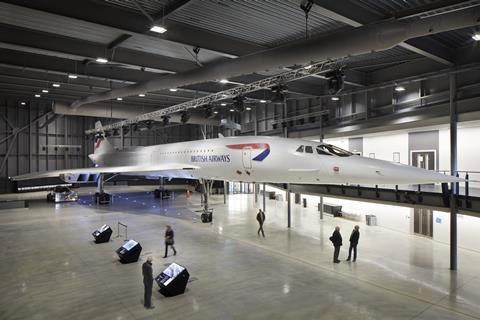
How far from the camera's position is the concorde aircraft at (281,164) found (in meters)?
9.61

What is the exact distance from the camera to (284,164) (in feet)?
38.8

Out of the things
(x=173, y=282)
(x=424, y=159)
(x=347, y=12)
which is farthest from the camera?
(x=424, y=159)

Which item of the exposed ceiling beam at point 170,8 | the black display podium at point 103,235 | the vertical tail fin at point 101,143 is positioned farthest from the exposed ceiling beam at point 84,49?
the vertical tail fin at point 101,143

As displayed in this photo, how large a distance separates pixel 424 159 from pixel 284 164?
8.58 meters

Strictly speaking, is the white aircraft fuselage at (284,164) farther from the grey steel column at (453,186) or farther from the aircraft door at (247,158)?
the grey steel column at (453,186)

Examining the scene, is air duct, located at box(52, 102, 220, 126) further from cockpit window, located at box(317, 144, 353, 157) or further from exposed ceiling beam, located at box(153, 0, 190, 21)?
exposed ceiling beam, located at box(153, 0, 190, 21)

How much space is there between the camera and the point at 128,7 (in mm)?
8523

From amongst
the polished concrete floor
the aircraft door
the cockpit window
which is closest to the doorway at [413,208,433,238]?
the polished concrete floor

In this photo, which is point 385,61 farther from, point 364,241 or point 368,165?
point 364,241

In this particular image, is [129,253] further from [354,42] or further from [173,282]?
[354,42]

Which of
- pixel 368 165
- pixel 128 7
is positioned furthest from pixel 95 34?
pixel 368 165

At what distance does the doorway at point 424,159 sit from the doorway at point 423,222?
7.38 ft

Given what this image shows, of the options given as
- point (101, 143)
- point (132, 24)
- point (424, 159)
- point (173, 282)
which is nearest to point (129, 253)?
point (173, 282)

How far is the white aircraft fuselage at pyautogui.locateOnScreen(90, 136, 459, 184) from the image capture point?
31.5 ft
